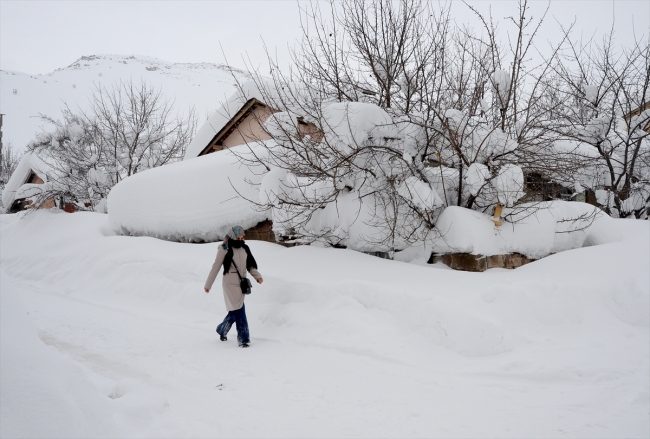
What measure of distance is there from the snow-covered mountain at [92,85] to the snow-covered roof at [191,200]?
195 ft

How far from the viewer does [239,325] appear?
5.99 meters

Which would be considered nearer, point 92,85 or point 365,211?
point 365,211

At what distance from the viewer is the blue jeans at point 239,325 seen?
19.4ft

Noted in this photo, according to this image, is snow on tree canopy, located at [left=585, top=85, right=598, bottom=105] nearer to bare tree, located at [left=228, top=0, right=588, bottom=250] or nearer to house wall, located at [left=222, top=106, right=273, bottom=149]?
bare tree, located at [left=228, top=0, right=588, bottom=250]

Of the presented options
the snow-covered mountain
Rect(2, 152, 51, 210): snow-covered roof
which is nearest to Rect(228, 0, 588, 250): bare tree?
Rect(2, 152, 51, 210): snow-covered roof

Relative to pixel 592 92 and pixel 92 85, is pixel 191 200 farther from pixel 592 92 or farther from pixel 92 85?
pixel 92 85

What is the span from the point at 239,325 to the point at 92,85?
313ft

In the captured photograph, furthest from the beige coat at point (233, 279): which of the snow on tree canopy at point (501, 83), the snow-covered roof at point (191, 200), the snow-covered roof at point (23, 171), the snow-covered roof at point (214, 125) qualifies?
the snow-covered roof at point (23, 171)

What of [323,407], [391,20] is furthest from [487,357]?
[391,20]

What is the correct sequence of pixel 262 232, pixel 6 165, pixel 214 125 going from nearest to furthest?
pixel 262 232 < pixel 214 125 < pixel 6 165

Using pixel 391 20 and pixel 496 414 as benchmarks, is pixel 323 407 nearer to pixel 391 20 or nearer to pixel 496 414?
pixel 496 414

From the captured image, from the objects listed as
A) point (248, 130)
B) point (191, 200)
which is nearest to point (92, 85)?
point (248, 130)

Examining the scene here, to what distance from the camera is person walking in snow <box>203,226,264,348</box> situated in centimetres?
603

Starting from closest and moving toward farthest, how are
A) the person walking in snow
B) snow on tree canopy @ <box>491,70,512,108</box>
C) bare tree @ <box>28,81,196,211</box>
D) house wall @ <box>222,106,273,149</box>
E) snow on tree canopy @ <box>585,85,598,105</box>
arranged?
the person walking in snow → snow on tree canopy @ <box>491,70,512,108</box> → snow on tree canopy @ <box>585,85,598,105</box> → house wall @ <box>222,106,273,149</box> → bare tree @ <box>28,81,196,211</box>
